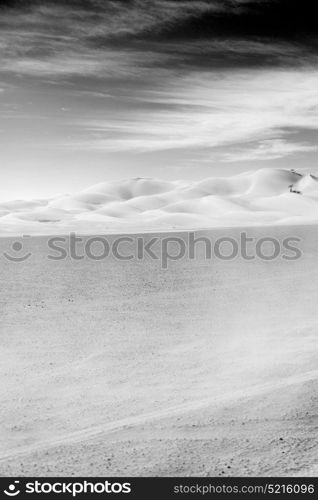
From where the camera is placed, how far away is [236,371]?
7465 mm

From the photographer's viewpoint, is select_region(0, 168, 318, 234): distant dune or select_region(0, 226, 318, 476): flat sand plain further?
select_region(0, 168, 318, 234): distant dune

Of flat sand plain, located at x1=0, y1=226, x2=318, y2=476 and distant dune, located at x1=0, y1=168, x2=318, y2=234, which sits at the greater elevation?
distant dune, located at x1=0, y1=168, x2=318, y2=234

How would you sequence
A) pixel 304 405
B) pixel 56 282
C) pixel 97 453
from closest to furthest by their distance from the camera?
pixel 97 453, pixel 304 405, pixel 56 282

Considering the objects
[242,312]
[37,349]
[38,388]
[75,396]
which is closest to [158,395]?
[75,396]

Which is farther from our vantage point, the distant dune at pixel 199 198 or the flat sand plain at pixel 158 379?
the distant dune at pixel 199 198

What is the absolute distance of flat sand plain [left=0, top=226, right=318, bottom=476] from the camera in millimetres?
5055

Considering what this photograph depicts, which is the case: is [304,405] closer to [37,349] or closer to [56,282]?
[37,349]

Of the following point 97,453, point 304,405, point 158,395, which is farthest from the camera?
point 158,395

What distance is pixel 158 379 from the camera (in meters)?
7.20

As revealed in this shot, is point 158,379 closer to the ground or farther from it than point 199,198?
closer to the ground

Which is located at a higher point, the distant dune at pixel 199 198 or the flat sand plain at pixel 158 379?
the distant dune at pixel 199 198

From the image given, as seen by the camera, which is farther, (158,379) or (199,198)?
(199,198)

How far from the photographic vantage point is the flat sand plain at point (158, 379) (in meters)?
5.05

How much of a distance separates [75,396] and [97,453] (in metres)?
1.60
